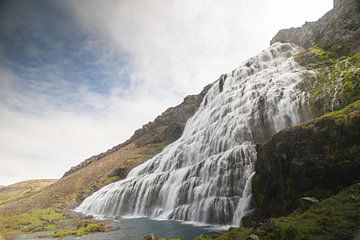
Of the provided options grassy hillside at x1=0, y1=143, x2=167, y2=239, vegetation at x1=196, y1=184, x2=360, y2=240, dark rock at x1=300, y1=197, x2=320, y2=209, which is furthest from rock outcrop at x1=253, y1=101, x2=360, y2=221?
grassy hillside at x1=0, y1=143, x2=167, y2=239

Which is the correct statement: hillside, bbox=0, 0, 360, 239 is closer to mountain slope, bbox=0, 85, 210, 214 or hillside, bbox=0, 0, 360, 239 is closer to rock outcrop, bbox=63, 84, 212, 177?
mountain slope, bbox=0, 85, 210, 214

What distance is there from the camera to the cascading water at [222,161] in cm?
3553

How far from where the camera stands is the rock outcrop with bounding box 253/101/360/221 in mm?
19812

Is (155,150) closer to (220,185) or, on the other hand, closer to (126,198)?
(126,198)

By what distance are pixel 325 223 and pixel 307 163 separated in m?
8.36

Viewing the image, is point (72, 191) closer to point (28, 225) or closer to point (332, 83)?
point (28, 225)

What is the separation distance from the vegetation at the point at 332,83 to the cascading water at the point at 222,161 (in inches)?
64.6

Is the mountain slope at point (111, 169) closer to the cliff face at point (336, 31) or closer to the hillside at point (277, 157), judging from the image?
the hillside at point (277, 157)

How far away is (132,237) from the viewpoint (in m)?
30.8

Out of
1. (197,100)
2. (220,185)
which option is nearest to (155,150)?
(197,100)

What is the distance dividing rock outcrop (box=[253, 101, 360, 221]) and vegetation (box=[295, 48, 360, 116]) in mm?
12790

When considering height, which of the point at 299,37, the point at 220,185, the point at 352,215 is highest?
the point at 299,37

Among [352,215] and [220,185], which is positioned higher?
[220,185]

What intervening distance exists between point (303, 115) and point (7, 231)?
4413 centimetres
